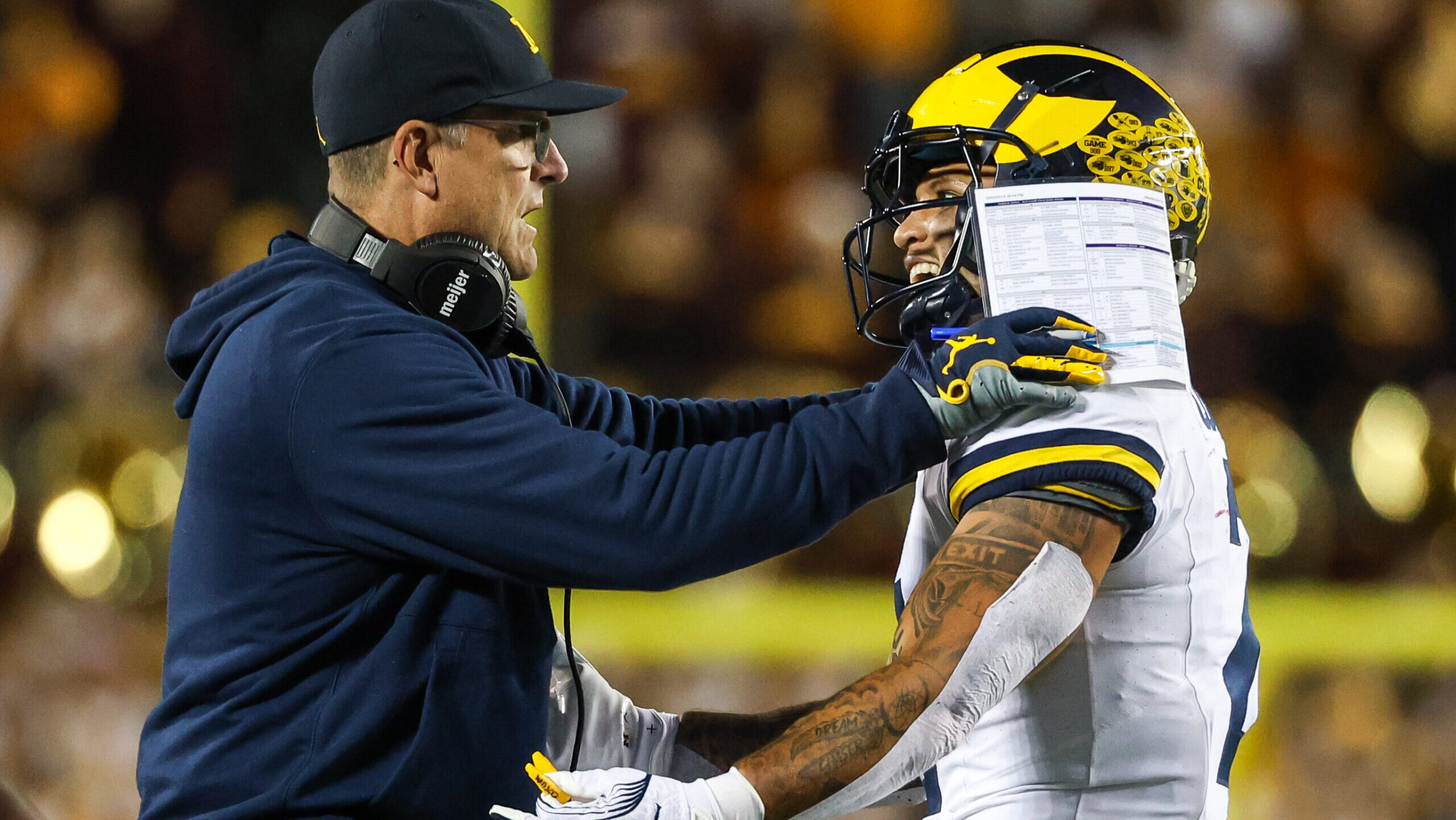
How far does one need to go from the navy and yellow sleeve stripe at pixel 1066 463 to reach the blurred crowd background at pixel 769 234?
102 inches

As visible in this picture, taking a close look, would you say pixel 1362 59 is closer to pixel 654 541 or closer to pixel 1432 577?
pixel 1432 577

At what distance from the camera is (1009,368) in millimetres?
1486

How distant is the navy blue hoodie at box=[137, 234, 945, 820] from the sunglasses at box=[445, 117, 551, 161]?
0.94 feet

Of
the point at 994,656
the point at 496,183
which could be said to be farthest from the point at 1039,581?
the point at 496,183

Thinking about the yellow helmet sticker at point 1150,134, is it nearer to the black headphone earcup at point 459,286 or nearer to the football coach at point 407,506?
the football coach at point 407,506

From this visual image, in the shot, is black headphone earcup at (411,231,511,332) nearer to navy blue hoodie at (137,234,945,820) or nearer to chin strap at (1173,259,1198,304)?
navy blue hoodie at (137,234,945,820)

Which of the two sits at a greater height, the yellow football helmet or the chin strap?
the yellow football helmet

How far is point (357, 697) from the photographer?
1541 millimetres

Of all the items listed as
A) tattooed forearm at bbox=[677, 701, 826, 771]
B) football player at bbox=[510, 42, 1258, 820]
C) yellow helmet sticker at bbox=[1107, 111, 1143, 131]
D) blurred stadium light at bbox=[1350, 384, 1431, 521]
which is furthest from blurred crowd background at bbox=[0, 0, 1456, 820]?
yellow helmet sticker at bbox=[1107, 111, 1143, 131]

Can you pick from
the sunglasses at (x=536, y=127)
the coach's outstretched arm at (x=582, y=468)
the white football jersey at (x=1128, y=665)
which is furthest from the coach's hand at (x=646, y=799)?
the sunglasses at (x=536, y=127)

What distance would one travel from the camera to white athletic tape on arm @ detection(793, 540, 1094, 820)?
1430mm

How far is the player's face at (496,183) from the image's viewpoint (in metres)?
1.79

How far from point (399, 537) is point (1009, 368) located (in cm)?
70

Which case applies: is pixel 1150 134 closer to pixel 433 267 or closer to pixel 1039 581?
pixel 1039 581
